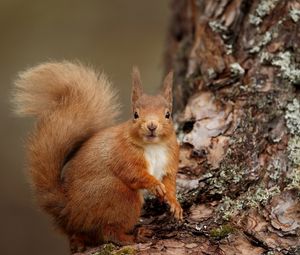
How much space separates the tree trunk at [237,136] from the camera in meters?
3.45

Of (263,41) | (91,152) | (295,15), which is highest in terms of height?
(295,15)

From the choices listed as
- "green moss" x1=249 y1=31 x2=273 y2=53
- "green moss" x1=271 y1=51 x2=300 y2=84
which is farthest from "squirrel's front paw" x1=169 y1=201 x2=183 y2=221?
"green moss" x1=249 y1=31 x2=273 y2=53

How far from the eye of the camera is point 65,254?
6.50 meters

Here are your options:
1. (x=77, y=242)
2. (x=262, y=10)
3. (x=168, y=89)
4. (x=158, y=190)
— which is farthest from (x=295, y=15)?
(x=77, y=242)

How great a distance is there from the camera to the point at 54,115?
148 inches

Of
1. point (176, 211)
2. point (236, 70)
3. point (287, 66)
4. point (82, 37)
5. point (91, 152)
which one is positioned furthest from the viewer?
point (82, 37)

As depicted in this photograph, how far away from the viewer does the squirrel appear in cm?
356

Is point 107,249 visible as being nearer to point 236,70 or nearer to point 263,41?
point 236,70

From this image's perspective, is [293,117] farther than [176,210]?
Yes

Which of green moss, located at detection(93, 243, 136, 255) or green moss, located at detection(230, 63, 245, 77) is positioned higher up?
green moss, located at detection(230, 63, 245, 77)

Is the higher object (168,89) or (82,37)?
(82,37)

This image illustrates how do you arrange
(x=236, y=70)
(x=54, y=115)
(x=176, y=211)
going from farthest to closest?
(x=236, y=70), (x=54, y=115), (x=176, y=211)

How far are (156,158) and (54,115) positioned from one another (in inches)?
20.5

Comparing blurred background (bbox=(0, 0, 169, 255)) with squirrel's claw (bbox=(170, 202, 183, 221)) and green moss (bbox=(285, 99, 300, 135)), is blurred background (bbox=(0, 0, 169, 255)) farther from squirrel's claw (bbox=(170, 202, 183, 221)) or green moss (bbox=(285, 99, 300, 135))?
squirrel's claw (bbox=(170, 202, 183, 221))
